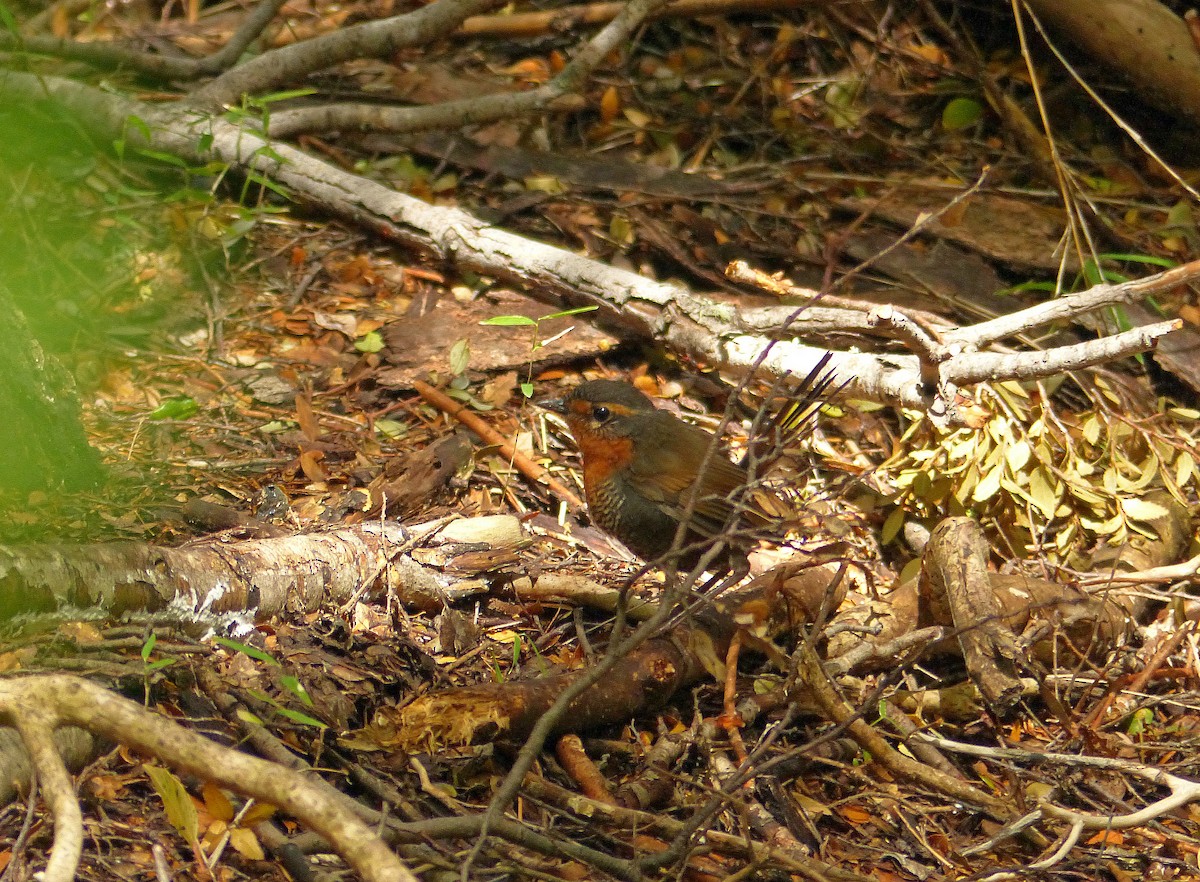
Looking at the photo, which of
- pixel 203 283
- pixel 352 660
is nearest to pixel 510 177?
pixel 203 283

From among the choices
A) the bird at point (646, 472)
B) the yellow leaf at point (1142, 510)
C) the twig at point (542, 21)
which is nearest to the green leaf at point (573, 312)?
the bird at point (646, 472)

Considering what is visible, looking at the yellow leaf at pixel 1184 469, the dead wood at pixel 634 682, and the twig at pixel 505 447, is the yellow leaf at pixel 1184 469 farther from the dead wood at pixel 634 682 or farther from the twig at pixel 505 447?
the twig at pixel 505 447

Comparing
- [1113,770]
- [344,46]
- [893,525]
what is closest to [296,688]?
[1113,770]

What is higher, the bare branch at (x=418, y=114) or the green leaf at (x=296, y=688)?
the bare branch at (x=418, y=114)

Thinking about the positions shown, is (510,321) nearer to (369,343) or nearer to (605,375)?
(605,375)

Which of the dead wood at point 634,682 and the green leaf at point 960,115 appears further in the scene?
the green leaf at point 960,115

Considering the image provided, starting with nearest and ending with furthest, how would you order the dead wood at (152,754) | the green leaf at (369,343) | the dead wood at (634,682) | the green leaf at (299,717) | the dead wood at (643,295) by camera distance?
the dead wood at (152,754) → the green leaf at (299,717) → the dead wood at (634,682) → the dead wood at (643,295) → the green leaf at (369,343)

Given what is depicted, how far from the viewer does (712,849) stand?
9.24ft

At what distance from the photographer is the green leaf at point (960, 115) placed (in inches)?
250

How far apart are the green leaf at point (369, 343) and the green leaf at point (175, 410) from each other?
3.05 feet

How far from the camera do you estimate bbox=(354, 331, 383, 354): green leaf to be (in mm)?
4938

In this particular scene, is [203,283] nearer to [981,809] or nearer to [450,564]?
[450,564]

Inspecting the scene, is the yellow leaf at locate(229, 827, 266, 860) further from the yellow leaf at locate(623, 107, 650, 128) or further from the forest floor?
the yellow leaf at locate(623, 107, 650, 128)

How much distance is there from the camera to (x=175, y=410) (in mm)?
4020
